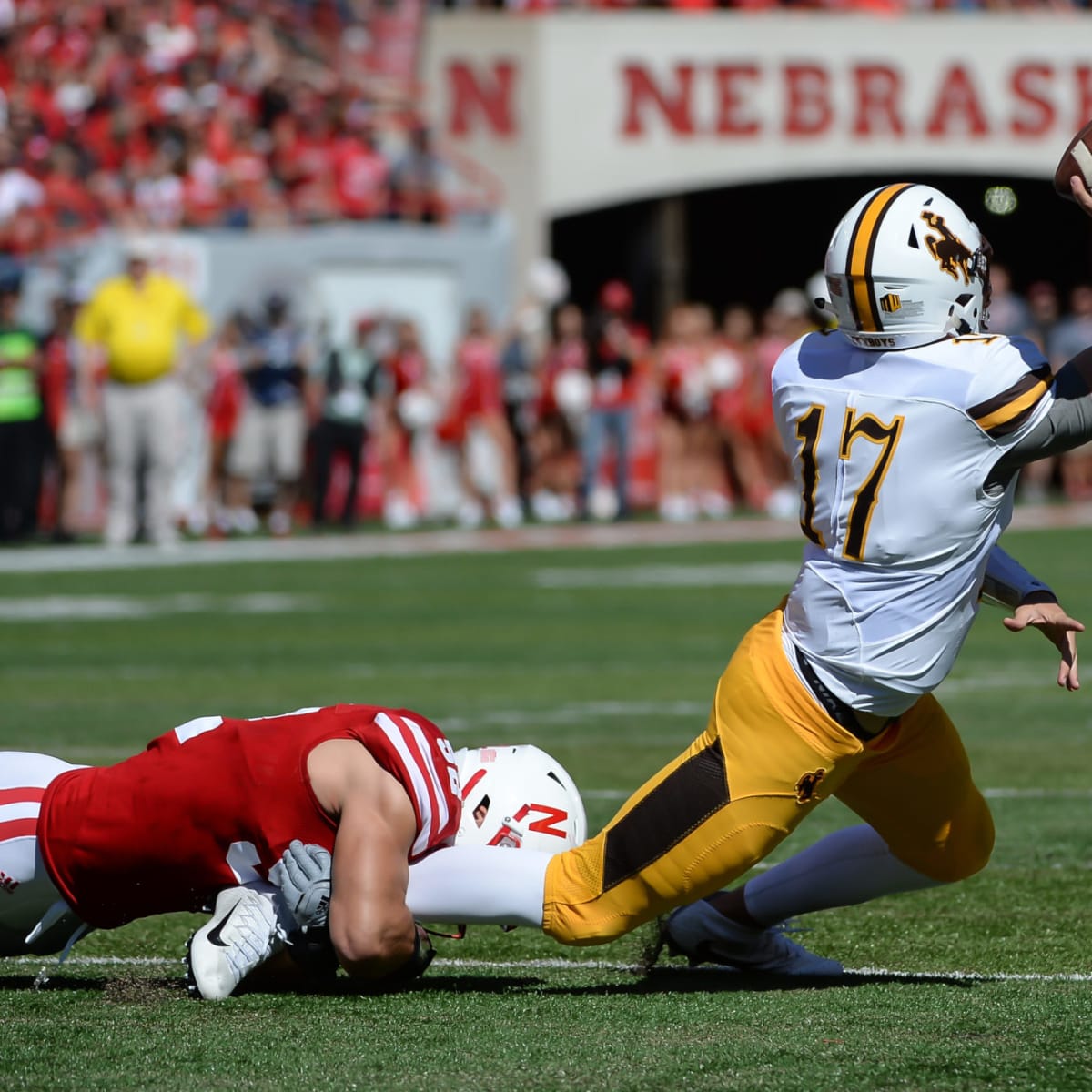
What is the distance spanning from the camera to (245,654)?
9922 mm

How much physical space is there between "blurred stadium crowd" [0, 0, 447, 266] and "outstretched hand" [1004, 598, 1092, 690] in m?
15.4

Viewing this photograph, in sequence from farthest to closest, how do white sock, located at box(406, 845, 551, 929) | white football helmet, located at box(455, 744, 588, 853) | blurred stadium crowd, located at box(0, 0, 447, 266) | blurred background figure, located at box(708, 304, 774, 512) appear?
blurred stadium crowd, located at box(0, 0, 447, 266)
blurred background figure, located at box(708, 304, 774, 512)
white football helmet, located at box(455, 744, 588, 853)
white sock, located at box(406, 845, 551, 929)

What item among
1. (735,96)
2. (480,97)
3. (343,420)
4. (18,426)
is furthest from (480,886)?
(735,96)

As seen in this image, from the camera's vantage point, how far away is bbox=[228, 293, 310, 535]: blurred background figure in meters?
16.8

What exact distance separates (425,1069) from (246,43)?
2004cm

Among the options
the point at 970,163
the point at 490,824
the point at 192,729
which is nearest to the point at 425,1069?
the point at 490,824

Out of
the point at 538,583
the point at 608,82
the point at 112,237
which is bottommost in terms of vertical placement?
the point at 538,583

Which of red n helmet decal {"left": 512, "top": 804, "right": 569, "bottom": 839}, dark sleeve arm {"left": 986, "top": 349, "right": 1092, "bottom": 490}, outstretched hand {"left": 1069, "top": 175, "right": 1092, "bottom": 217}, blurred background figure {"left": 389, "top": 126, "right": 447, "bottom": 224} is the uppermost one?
blurred background figure {"left": 389, "top": 126, "right": 447, "bottom": 224}

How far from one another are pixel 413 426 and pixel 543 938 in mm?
12838

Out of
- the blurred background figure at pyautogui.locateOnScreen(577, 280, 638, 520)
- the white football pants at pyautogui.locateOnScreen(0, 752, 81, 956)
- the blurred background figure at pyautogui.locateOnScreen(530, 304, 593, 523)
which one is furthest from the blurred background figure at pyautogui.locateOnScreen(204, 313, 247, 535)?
the white football pants at pyautogui.locateOnScreen(0, 752, 81, 956)

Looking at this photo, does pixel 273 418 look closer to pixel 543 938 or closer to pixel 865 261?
pixel 543 938

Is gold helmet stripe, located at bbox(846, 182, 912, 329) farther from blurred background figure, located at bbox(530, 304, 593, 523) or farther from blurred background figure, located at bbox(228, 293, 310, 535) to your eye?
blurred background figure, located at bbox(530, 304, 593, 523)

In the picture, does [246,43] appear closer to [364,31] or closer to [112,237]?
[364,31]

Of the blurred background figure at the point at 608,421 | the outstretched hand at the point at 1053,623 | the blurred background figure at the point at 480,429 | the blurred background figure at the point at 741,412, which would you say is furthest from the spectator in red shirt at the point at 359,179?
the outstretched hand at the point at 1053,623
